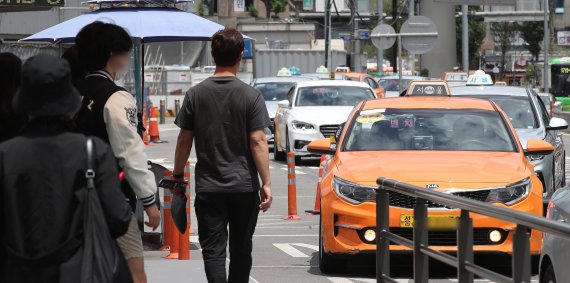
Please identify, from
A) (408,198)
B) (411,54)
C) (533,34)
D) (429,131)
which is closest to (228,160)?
(408,198)

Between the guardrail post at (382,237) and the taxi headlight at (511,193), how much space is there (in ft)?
7.81

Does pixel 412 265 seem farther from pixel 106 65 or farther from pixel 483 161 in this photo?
pixel 483 161

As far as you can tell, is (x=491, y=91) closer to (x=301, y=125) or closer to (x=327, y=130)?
(x=327, y=130)

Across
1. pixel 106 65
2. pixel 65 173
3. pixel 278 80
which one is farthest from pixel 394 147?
pixel 278 80

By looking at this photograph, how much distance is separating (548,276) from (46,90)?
3.73 m

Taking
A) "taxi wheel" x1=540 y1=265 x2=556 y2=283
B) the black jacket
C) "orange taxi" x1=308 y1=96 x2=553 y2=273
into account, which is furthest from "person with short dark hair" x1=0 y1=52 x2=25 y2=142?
"orange taxi" x1=308 y1=96 x2=553 y2=273

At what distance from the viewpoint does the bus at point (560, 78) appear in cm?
6969

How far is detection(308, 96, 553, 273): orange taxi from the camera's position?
11.2 metres

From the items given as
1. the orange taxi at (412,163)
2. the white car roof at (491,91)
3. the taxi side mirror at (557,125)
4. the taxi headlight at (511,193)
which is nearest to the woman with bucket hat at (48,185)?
the orange taxi at (412,163)

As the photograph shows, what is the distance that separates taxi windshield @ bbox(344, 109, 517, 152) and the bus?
57574 millimetres

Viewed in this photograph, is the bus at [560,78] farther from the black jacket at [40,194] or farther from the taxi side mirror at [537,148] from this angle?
the black jacket at [40,194]

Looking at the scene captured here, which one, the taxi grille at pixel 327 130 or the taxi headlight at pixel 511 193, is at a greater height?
the taxi headlight at pixel 511 193

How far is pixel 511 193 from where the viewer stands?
37.0 feet

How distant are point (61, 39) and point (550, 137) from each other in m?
6.45
